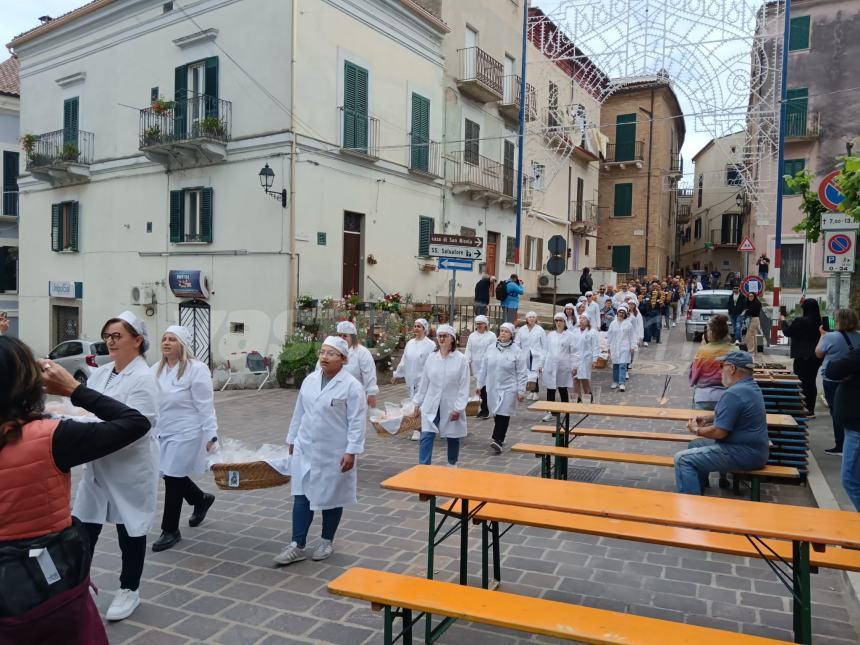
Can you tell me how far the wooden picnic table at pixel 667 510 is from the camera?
3.60m

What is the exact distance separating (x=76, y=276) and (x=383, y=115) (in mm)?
12148

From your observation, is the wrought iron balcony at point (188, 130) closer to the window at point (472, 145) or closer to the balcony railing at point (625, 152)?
the window at point (472, 145)

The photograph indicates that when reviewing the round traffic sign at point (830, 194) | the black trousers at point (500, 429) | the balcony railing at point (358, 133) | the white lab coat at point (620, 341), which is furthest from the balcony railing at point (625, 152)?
the black trousers at point (500, 429)

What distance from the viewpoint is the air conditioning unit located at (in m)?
20.1

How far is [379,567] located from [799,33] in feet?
110

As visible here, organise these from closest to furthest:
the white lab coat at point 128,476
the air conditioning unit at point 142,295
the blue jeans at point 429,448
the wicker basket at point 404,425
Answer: the white lab coat at point 128,476, the blue jeans at point 429,448, the wicker basket at point 404,425, the air conditioning unit at point 142,295

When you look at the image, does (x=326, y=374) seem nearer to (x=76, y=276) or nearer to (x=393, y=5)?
(x=393, y=5)

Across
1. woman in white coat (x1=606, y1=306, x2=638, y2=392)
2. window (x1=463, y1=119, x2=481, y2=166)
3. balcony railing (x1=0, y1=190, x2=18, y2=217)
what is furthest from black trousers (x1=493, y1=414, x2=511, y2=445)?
balcony railing (x1=0, y1=190, x2=18, y2=217)

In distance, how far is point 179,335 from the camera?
573 cm

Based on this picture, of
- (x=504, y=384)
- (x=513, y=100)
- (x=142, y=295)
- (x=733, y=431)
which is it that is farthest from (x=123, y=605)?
(x=513, y=100)

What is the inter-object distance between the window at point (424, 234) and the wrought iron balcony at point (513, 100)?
265 inches

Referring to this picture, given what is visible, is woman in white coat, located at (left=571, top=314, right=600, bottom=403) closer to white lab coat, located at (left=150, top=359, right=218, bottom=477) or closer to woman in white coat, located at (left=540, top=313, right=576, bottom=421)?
woman in white coat, located at (left=540, top=313, right=576, bottom=421)

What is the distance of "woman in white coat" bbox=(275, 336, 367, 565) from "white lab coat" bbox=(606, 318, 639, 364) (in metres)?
10.3

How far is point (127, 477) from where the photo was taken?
4113 mm
